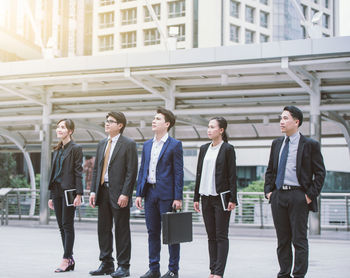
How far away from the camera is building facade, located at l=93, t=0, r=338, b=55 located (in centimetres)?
5562

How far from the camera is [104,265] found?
7043 millimetres

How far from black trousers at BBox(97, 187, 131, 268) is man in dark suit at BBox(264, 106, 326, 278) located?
1742 mm

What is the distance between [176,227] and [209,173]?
0.67 metres

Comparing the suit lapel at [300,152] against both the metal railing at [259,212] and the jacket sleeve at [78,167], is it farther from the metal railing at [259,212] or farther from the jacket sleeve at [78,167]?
the metal railing at [259,212]

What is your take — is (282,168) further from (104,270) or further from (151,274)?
(104,270)

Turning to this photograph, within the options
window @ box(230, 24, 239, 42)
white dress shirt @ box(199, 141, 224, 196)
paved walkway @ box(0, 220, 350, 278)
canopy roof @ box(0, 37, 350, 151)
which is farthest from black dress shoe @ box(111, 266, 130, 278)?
window @ box(230, 24, 239, 42)

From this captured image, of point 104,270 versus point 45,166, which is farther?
point 45,166

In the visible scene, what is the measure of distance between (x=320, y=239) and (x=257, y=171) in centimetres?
3293

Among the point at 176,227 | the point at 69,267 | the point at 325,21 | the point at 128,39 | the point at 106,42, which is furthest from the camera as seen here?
the point at 325,21

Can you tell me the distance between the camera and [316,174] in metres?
5.97

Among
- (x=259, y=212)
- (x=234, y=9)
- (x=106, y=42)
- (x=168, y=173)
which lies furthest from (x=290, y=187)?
(x=106, y=42)

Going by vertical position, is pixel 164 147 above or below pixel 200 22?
below

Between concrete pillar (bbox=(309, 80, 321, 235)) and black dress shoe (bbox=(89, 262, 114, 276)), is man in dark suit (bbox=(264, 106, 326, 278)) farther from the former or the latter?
concrete pillar (bbox=(309, 80, 321, 235))

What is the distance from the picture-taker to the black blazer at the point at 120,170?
6.95m
